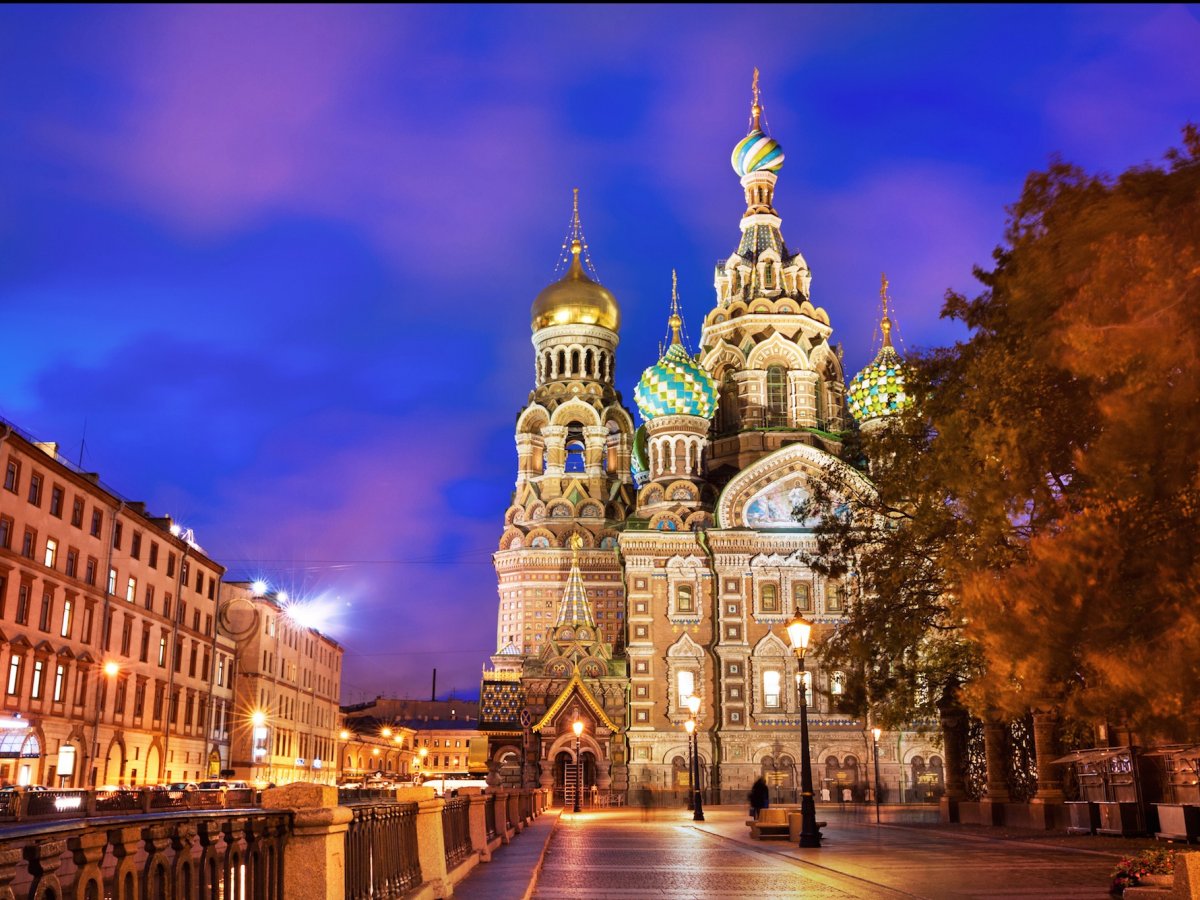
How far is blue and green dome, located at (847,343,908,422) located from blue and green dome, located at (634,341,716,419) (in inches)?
312

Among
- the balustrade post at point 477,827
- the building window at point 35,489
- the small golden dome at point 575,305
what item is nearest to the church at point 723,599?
the small golden dome at point 575,305

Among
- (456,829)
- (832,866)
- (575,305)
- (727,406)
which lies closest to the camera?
(456,829)

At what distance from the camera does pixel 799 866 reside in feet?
60.8

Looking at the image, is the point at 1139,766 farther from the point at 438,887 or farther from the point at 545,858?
the point at 438,887

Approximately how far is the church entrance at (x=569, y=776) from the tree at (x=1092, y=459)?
3869cm

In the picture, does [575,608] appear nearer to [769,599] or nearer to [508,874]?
[769,599]

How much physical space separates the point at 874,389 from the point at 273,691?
35.1 metres

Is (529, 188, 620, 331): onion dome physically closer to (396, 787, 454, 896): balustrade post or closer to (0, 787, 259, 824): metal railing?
(0, 787, 259, 824): metal railing

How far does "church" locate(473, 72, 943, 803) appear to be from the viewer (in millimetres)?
55031

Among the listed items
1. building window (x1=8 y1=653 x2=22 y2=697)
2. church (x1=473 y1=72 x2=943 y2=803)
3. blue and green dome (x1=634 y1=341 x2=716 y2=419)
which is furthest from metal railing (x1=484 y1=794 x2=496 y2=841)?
blue and green dome (x1=634 y1=341 x2=716 y2=419)

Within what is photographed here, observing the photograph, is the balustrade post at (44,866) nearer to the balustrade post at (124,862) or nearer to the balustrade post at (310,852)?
the balustrade post at (124,862)

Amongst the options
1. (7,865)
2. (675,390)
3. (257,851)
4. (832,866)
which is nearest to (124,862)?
(7,865)

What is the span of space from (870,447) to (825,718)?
3333 centimetres

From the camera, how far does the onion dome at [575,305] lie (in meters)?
77.4
